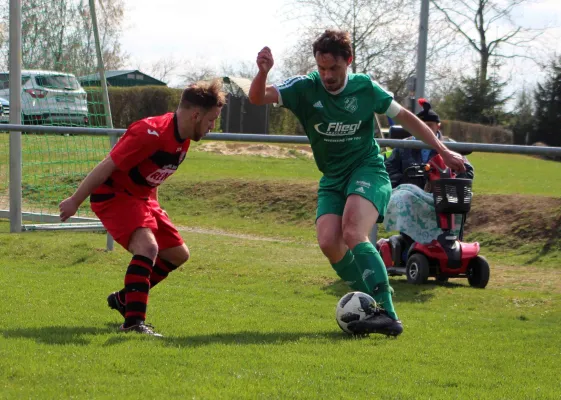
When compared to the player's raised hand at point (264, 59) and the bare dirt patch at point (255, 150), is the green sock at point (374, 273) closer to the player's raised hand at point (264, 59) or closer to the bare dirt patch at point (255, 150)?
the player's raised hand at point (264, 59)

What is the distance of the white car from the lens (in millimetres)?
12797

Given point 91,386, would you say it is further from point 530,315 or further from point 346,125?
point 530,315

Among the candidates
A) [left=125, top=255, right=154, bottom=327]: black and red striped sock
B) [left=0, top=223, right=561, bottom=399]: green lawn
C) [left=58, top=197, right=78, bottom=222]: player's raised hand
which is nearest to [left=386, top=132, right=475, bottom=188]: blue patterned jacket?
[left=0, top=223, right=561, bottom=399]: green lawn

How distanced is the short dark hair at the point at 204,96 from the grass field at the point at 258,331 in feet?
4.88

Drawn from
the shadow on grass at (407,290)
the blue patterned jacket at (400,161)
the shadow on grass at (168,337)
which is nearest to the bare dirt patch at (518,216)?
the blue patterned jacket at (400,161)

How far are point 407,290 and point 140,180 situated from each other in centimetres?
356

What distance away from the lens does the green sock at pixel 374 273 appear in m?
5.61

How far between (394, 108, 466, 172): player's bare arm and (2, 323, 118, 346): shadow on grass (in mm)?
2417

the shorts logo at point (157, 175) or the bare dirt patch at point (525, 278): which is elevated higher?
the shorts logo at point (157, 175)

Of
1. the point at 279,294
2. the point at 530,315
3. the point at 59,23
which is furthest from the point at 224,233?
the point at 530,315

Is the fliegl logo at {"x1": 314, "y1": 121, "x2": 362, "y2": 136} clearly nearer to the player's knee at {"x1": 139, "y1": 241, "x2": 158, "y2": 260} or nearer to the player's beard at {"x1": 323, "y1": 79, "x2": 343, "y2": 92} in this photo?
the player's beard at {"x1": 323, "y1": 79, "x2": 343, "y2": 92}

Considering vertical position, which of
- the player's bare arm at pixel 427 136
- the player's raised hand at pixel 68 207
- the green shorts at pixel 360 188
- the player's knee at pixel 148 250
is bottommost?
the player's knee at pixel 148 250

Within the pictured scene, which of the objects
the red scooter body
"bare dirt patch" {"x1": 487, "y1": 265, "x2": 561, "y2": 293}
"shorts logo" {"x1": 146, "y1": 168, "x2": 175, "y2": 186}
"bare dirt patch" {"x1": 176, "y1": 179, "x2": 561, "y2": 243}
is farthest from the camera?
"bare dirt patch" {"x1": 176, "y1": 179, "x2": 561, "y2": 243}

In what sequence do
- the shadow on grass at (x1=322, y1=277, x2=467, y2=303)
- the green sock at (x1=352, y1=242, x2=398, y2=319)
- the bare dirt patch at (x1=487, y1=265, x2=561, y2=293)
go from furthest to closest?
the bare dirt patch at (x1=487, y1=265, x2=561, y2=293), the shadow on grass at (x1=322, y1=277, x2=467, y2=303), the green sock at (x1=352, y1=242, x2=398, y2=319)
